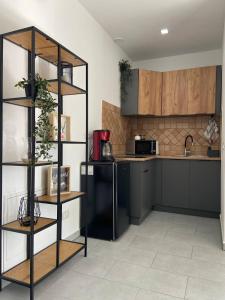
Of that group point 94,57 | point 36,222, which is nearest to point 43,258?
point 36,222

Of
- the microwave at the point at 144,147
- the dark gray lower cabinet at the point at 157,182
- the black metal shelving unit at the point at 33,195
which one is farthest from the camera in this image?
the microwave at the point at 144,147

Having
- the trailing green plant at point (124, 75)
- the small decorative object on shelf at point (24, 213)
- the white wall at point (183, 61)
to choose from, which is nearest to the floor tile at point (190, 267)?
the small decorative object on shelf at point (24, 213)

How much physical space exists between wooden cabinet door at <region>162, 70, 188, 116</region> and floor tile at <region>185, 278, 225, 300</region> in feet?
8.71

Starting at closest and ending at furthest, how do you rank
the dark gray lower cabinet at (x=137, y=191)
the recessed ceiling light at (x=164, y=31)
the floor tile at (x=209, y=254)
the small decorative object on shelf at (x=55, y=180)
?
1. the small decorative object on shelf at (x=55, y=180)
2. the floor tile at (x=209, y=254)
3. the dark gray lower cabinet at (x=137, y=191)
4. the recessed ceiling light at (x=164, y=31)

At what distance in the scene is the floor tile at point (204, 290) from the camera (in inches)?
65.2

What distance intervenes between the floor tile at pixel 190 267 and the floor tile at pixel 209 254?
0.08 metres

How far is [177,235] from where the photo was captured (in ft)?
9.26

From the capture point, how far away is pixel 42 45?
1.87 metres

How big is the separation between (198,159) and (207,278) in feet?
6.34

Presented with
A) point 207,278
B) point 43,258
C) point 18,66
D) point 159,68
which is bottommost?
point 207,278

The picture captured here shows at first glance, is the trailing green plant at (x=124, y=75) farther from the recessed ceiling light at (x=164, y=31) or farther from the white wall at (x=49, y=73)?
the recessed ceiling light at (x=164, y=31)

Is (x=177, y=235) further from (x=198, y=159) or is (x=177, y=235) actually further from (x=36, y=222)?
(x=36, y=222)

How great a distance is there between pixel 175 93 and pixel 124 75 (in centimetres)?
91

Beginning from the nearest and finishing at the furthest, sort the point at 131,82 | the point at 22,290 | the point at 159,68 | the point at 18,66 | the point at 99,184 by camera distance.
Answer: the point at 22,290, the point at 18,66, the point at 99,184, the point at 131,82, the point at 159,68
